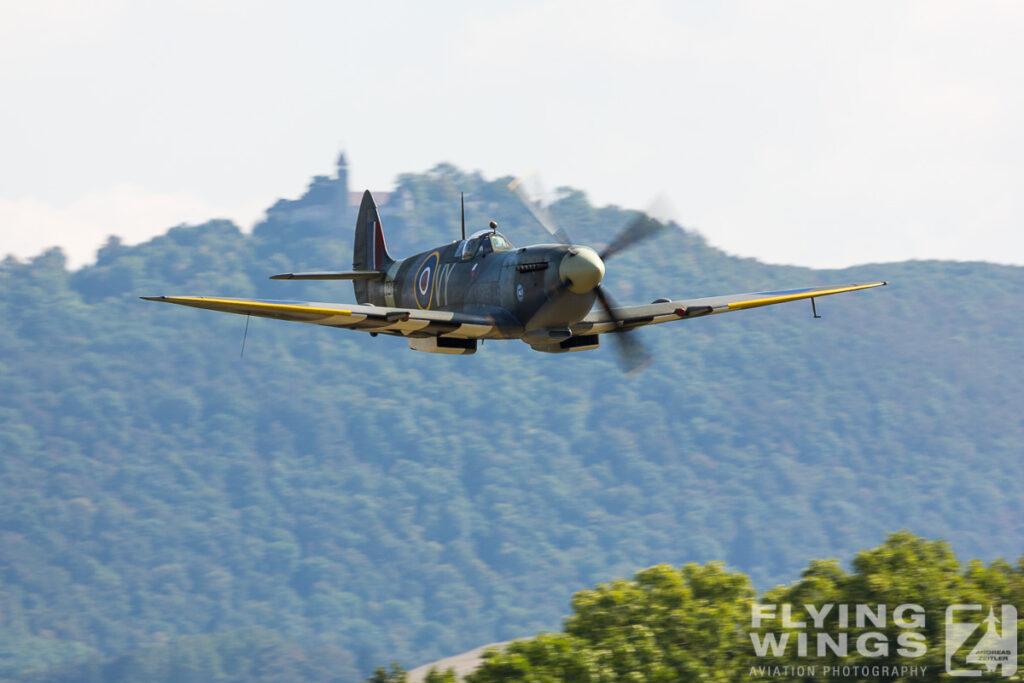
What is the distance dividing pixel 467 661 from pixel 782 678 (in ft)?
299

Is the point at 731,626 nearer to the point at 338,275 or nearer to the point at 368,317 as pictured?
the point at 338,275

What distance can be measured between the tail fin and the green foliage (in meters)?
11.8

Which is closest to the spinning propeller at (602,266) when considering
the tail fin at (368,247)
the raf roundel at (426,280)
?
the raf roundel at (426,280)

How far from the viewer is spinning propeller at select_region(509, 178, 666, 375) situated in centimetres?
2756

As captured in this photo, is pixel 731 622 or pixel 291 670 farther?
pixel 291 670

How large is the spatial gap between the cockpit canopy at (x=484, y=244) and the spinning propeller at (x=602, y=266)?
133cm

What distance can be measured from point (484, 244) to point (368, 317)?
4.12 metres

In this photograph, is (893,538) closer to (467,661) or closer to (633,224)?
(633,224)

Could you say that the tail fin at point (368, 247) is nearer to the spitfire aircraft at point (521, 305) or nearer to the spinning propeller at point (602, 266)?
the spitfire aircraft at point (521, 305)

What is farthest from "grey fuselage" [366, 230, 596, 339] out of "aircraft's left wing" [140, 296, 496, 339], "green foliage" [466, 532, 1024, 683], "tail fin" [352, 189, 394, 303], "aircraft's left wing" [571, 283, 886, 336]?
"green foliage" [466, 532, 1024, 683]

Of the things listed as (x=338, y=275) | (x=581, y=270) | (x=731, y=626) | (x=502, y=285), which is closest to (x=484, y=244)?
(x=502, y=285)

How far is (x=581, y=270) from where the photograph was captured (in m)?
27.4

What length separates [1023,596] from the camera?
147 feet

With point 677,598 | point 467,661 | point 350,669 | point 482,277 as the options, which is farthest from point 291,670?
point 482,277
